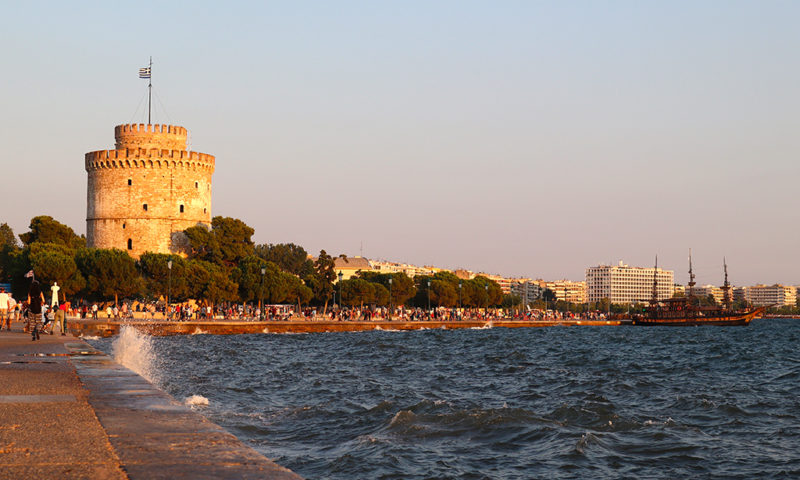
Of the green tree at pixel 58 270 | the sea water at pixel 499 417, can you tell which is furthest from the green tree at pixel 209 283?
the sea water at pixel 499 417

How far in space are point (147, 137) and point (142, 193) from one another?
5.18m

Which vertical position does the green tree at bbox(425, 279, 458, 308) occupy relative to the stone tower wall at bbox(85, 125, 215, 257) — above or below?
below

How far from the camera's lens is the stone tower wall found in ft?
241

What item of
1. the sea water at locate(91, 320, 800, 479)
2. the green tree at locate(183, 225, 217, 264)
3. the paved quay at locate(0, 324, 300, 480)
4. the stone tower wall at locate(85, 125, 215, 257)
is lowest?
the sea water at locate(91, 320, 800, 479)

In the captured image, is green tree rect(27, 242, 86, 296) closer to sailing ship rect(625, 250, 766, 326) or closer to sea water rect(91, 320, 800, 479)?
sea water rect(91, 320, 800, 479)

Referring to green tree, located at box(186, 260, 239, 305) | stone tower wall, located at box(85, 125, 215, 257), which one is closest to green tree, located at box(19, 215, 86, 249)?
stone tower wall, located at box(85, 125, 215, 257)

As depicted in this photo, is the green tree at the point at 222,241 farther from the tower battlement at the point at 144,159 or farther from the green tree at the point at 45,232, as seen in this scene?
the green tree at the point at 45,232

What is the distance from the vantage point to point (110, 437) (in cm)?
641

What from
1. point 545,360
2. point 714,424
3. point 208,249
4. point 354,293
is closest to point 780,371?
point 545,360

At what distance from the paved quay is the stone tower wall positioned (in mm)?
64900

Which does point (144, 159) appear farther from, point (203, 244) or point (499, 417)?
point (499, 417)

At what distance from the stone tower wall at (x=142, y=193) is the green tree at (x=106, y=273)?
35.5ft

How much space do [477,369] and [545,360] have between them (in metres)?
6.79

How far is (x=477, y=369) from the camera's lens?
1124 inches
